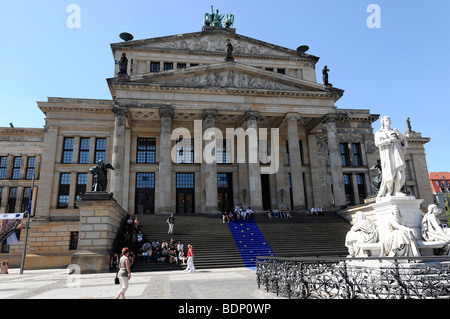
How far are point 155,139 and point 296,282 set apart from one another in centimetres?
3363

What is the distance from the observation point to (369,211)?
26688mm

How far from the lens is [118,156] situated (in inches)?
1224

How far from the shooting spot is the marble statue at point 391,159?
9.44m

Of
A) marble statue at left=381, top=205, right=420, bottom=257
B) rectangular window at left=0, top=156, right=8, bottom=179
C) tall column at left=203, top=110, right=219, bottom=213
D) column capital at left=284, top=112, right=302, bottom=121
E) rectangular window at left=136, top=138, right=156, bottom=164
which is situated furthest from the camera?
rectangular window at left=0, top=156, right=8, bottom=179

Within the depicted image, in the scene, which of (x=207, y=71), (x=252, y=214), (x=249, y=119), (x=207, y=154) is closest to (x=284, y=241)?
(x=252, y=214)

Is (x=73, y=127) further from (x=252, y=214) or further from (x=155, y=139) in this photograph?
(x=252, y=214)

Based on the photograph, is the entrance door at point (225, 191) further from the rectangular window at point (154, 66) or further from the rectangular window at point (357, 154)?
the rectangular window at point (357, 154)

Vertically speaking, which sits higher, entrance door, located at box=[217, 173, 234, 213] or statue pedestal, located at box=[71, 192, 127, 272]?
entrance door, located at box=[217, 173, 234, 213]

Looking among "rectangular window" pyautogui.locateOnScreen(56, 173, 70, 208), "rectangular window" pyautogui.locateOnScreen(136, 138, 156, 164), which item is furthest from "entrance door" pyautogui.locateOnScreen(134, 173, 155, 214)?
Result: "rectangular window" pyautogui.locateOnScreen(56, 173, 70, 208)

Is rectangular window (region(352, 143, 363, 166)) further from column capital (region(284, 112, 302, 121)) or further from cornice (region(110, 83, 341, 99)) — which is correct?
column capital (region(284, 112, 302, 121))

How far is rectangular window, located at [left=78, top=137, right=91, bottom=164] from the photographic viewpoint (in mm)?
38156

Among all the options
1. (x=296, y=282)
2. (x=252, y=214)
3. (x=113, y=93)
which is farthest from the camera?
(x=113, y=93)

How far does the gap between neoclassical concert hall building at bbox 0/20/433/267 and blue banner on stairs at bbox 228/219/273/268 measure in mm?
4572
